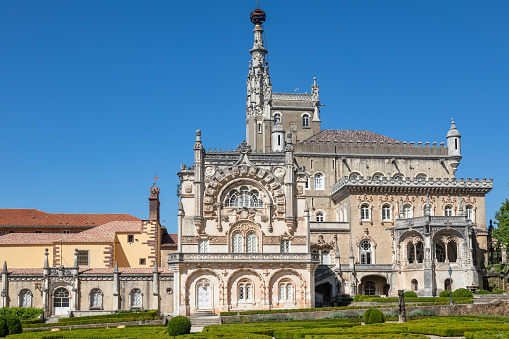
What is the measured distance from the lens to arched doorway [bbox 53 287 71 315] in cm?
5888

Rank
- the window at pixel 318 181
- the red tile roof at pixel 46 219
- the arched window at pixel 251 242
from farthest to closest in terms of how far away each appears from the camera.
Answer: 1. the window at pixel 318 181
2. the red tile roof at pixel 46 219
3. the arched window at pixel 251 242

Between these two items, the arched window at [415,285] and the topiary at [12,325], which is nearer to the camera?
the topiary at [12,325]

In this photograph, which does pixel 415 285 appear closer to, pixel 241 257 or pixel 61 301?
pixel 241 257

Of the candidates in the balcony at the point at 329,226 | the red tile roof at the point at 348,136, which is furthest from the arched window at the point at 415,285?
the red tile roof at the point at 348,136

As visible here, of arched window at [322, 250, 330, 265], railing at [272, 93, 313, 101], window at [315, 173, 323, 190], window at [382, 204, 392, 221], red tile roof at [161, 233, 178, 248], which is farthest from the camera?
railing at [272, 93, 313, 101]

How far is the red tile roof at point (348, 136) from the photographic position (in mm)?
83375

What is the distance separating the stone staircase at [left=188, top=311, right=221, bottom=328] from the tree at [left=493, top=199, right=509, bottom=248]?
101 feet

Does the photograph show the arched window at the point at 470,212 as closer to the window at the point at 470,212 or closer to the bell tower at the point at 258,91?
the window at the point at 470,212

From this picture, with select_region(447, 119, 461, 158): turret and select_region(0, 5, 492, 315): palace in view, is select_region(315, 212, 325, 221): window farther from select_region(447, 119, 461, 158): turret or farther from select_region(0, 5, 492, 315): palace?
select_region(447, 119, 461, 158): turret

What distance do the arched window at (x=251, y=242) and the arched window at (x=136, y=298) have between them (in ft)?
35.1

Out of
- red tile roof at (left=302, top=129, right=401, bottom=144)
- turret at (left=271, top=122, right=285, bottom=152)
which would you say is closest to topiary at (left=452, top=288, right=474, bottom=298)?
turret at (left=271, top=122, right=285, bottom=152)

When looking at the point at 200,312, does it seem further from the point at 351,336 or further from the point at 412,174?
the point at 412,174

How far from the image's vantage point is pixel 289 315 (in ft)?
168

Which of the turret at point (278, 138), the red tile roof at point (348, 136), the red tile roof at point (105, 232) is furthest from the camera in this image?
the red tile roof at point (348, 136)
